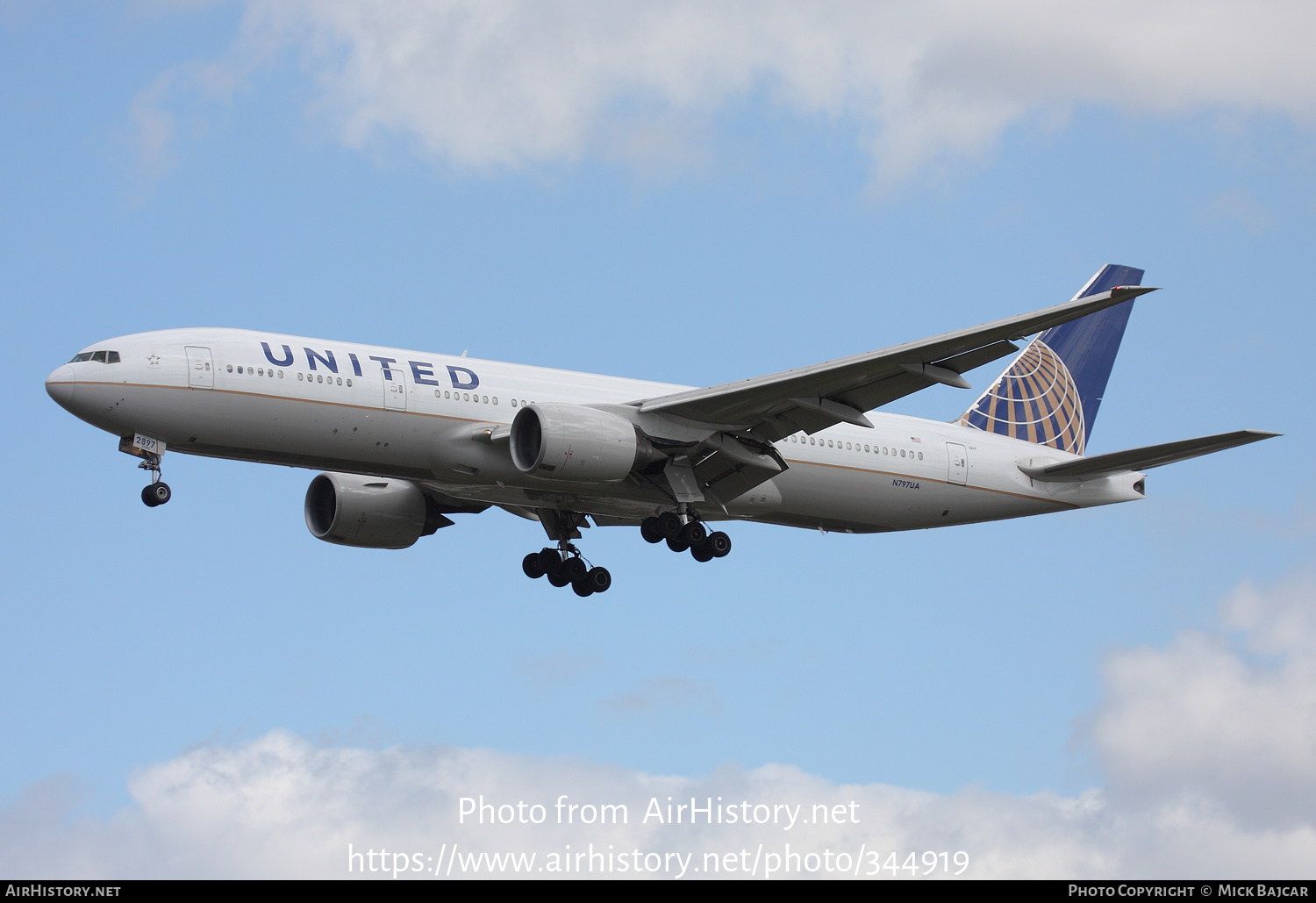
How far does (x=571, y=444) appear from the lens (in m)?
30.4

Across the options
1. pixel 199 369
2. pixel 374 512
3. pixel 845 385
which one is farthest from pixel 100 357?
Answer: pixel 845 385

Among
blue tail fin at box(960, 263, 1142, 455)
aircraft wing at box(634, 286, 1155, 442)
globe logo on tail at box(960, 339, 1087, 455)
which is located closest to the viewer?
aircraft wing at box(634, 286, 1155, 442)

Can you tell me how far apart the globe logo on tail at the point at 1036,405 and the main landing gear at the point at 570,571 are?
33.9 feet

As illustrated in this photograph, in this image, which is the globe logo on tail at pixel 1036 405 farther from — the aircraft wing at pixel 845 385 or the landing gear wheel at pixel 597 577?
the landing gear wheel at pixel 597 577

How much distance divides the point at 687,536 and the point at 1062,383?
13.7 metres

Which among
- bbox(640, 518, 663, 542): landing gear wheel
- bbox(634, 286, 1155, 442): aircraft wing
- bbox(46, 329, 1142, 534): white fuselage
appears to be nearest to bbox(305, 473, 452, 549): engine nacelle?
bbox(46, 329, 1142, 534): white fuselage

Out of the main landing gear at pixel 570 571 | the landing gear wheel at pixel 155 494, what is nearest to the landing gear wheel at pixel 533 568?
the main landing gear at pixel 570 571

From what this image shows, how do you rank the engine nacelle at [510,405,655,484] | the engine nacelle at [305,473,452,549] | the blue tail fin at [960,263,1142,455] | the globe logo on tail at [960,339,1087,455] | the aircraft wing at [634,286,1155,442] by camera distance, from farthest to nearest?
the blue tail fin at [960,263,1142,455] < the globe logo on tail at [960,339,1087,455] < the engine nacelle at [305,473,452,549] < the engine nacelle at [510,405,655,484] < the aircraft wing at [634,286,1155,442]

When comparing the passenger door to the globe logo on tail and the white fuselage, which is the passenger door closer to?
the white fuselage

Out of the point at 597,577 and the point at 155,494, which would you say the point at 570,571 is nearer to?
the point at 597,577

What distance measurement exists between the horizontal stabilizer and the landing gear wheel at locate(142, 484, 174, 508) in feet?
66.5

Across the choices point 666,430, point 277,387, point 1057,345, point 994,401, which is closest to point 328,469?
point 277,387

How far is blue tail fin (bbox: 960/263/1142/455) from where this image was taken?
39719 millimetres

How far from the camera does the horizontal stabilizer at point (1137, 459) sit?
30.3 m
